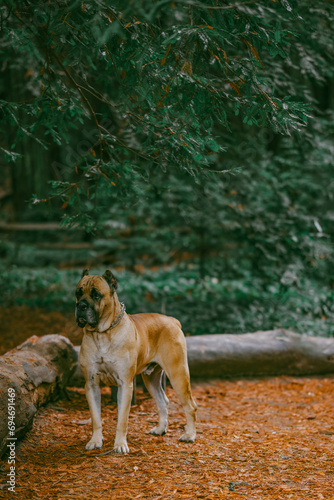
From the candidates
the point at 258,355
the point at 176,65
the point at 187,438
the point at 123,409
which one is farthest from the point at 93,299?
the point at 258,355

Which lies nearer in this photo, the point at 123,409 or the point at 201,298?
the point at 123,409

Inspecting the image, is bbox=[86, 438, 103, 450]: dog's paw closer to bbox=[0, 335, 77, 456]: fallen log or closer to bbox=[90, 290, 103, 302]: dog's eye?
bbox=[0, 335, 77, 456]: fallen log

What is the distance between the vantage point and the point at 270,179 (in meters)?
9.62

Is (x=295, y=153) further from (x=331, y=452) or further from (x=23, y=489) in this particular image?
(x=23, y=489)

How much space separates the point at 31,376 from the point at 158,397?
1214mm

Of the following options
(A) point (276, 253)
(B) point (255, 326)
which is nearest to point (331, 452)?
(B) point (255, 326)

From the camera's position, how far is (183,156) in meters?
4.68

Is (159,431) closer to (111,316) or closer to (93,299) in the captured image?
(111,316)

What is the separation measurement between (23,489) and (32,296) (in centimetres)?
747

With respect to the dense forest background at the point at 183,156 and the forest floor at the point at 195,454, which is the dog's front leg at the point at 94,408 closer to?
the forest floor at the point at 195,454

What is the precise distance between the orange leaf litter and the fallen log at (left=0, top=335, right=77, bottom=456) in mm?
206

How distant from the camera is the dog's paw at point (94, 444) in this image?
175 inches

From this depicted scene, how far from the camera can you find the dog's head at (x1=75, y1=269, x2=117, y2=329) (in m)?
4.23

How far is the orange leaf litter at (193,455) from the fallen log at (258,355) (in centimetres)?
67
